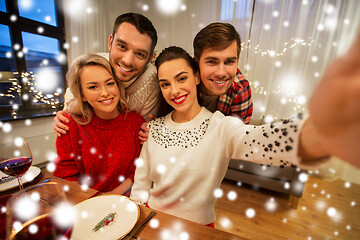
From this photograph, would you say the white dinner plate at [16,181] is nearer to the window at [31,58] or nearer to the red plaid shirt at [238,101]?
the red plaid shirt at [238,101]

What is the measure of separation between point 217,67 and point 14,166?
3.37 ft

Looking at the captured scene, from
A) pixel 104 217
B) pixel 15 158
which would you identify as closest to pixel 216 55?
pixel 104 217

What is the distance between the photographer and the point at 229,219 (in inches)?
71.4

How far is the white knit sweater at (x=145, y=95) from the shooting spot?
130cm

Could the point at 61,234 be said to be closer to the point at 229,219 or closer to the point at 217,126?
the point at 217,126

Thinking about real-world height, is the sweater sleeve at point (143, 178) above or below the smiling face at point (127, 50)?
below

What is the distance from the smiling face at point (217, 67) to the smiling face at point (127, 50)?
46 cm

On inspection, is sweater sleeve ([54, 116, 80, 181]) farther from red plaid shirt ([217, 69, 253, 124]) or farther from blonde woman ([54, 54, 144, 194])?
red plaid shirt ([217, 69, 253, 124])

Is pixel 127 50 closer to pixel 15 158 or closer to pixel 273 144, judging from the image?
pixel 15 158

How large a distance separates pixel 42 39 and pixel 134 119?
113 inches

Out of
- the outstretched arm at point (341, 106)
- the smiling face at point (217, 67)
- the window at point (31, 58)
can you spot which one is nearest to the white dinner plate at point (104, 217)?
the outstretched arm at point (341, 106)

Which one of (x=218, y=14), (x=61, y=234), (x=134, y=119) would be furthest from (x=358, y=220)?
(x=218, y=14)

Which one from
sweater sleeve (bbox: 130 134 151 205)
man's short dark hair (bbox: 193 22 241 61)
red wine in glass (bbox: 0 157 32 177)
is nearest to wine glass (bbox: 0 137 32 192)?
red wine in glass (bbox: 0 157 32 177)

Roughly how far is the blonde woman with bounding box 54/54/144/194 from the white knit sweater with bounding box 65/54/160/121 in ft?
0.39
